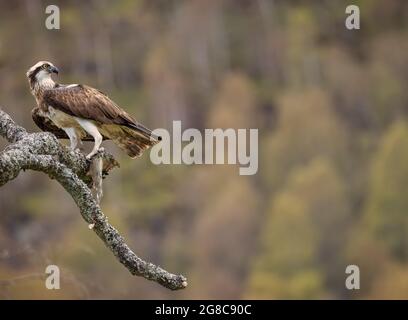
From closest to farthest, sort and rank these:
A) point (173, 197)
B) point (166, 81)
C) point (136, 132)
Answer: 1. point (136, 132)
2. point (173, 197)
3. point (166, 81)

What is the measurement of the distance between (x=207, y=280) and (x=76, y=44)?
55.6 m

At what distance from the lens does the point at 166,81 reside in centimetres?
15425

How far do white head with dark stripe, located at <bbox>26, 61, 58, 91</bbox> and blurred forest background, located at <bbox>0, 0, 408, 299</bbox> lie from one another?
6649cm

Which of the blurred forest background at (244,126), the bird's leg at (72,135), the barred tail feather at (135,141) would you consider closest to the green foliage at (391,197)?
the blurred forest background at (244,126)

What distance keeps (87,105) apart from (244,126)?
122m

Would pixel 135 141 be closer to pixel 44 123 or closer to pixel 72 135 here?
pixel 72 135

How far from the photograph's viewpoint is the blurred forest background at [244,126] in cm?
11269

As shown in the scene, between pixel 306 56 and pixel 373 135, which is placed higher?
pixel 306 56

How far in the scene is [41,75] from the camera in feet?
50.3

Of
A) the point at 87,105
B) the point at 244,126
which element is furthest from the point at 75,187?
the point at 244,126

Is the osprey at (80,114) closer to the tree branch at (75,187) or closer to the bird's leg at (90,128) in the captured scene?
the bird's leg at (90,128)

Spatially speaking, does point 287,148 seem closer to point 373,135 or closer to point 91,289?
point 373,135

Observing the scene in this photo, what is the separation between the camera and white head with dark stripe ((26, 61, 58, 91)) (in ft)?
49.4
